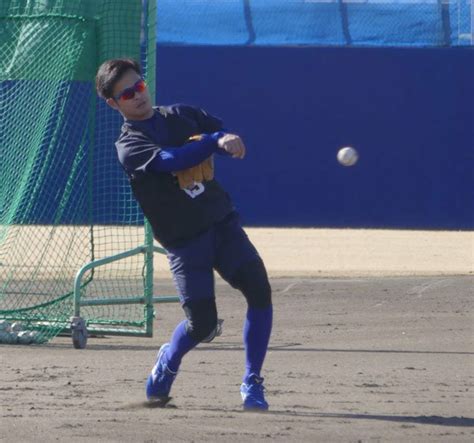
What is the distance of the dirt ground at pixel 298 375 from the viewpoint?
5.33m

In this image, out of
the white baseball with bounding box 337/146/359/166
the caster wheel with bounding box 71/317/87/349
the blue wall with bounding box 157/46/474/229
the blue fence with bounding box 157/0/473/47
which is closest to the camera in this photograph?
the caster wheel with bounding box 71/317/87/349

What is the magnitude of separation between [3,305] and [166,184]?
4340 mm

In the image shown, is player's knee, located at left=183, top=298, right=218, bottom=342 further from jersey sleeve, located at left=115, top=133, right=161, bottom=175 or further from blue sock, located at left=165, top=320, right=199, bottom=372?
jersey sleeve, located at left=115, top=133, right=161, bottom=175

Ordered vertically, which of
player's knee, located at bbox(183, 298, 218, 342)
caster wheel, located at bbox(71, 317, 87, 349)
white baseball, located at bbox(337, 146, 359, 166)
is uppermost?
player's knee, located at bbox(183, 298, 218, 342)

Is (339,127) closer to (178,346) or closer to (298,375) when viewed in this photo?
(298,375)

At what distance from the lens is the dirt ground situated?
5.33 metres

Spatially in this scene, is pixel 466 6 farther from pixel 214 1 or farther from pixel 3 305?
pixel 3 305

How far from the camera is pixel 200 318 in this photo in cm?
567

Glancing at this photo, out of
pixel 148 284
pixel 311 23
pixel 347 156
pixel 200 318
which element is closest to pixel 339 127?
pixel 311 23

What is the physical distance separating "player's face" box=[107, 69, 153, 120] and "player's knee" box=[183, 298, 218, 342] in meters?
0.97

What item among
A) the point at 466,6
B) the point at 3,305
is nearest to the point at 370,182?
the point at 466,6

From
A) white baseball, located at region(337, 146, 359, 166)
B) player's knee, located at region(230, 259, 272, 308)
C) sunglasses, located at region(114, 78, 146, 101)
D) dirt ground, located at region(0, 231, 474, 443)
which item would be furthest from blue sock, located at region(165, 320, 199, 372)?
white baseball, located at region(337, 146, 359, 166)

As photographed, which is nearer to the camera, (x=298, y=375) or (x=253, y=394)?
(x=253, y=394)

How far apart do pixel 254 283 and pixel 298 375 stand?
58.2 inches
